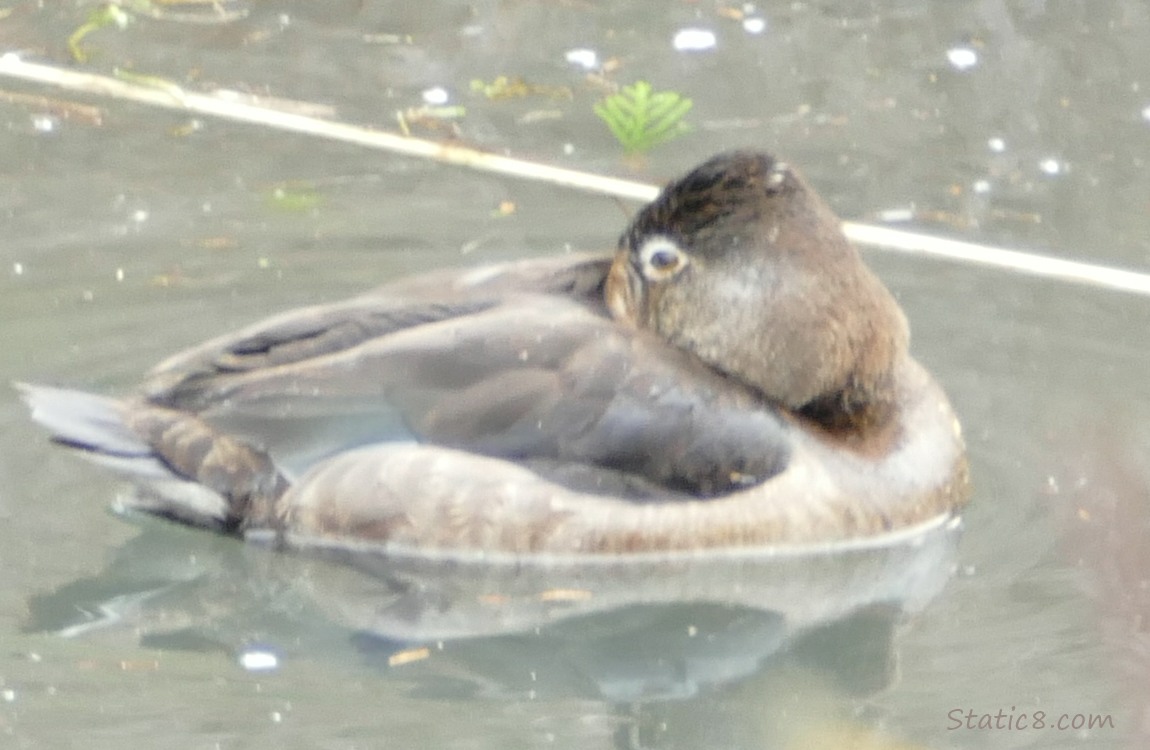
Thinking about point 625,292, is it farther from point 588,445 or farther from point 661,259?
point 588,445

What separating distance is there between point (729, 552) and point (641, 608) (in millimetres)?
322

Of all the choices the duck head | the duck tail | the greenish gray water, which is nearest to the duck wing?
the duck tail

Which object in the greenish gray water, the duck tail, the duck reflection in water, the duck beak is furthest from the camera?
the duck beak

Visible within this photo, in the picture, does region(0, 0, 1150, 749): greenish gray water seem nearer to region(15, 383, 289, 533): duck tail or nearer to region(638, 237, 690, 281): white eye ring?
region(15, 383, 289, 533): duck tail

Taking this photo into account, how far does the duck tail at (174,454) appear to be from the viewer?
19.7 ft

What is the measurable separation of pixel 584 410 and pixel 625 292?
459 mm

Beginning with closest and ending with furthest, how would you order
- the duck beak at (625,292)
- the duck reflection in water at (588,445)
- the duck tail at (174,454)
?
the duck reflection in water at (588,445) < the duck tail at (174,454) < the duck beak at (625,292)

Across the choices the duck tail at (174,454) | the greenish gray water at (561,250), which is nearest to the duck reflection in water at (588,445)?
the duck tail at (174,454)

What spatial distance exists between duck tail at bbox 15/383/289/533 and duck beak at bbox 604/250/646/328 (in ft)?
3.39

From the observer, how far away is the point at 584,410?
5.83m

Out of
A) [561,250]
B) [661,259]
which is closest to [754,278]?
[661,259]

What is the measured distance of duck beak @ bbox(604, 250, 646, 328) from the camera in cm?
611

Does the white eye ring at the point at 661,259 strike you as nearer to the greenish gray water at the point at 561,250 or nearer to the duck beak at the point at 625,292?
the duck beak at the point at 625,292

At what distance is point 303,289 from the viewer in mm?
7516
